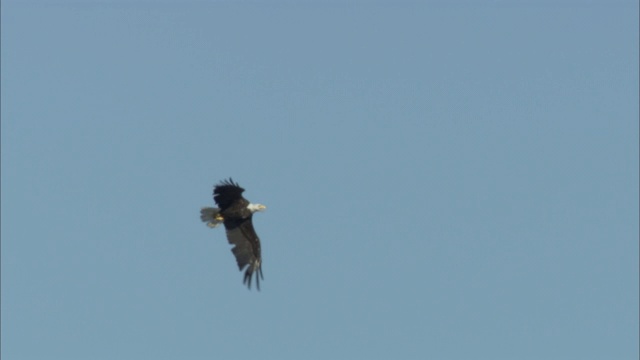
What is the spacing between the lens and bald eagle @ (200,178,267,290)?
195 ft

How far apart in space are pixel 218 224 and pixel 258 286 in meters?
1.84

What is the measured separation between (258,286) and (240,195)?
2.34 meters

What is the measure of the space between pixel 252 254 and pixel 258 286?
95 cm

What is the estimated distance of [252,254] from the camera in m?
60.4

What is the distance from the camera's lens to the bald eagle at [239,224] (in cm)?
5947

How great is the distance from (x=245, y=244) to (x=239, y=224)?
0.54 metres

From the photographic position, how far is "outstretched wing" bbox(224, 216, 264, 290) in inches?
2367

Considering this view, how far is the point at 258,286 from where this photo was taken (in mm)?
59844

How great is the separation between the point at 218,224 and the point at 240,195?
3.96 feet

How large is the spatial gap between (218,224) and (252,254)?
115 cm

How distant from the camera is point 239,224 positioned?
6031 cm

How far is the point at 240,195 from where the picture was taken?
59.3m
